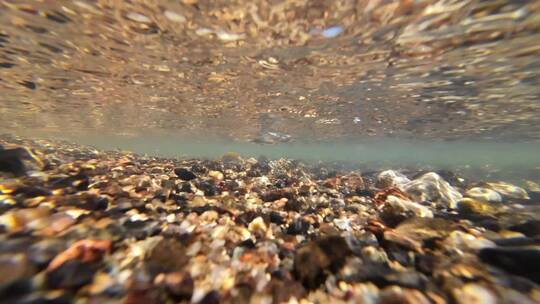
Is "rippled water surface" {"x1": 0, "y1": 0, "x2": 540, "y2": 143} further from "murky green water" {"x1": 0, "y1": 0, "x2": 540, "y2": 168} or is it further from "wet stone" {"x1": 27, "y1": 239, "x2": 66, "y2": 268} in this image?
"wet stone" {"x1": 27, "y1": 239, "x2": 66, "y2": 268}

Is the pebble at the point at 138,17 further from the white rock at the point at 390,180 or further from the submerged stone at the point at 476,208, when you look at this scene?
the submerged stone at the point at 476,208

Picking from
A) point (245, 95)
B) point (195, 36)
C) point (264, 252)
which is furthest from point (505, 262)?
point (245, 95)

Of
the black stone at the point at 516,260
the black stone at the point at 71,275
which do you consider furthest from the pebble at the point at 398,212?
the black stone at the point at 71,275

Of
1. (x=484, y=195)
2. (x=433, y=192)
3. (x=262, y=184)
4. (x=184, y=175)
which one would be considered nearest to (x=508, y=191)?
(x=484, y=195)

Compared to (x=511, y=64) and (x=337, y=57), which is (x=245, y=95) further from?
(x=511, y=64)

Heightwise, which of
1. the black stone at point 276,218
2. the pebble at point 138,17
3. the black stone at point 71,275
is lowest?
the black stone at point 71,275

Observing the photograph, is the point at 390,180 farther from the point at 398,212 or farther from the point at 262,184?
the point at 398,212
